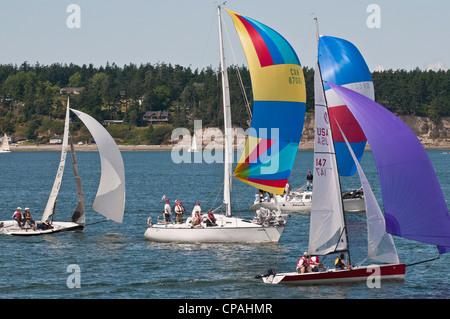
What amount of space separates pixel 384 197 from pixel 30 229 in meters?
22.0

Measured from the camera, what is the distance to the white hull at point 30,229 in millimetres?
40000

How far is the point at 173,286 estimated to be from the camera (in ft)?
96.3

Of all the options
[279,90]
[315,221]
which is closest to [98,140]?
[279,90]

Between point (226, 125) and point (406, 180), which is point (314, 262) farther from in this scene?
point (226, 125)

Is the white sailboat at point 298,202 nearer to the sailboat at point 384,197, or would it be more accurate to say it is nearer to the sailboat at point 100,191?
the sailboat at point 100,191

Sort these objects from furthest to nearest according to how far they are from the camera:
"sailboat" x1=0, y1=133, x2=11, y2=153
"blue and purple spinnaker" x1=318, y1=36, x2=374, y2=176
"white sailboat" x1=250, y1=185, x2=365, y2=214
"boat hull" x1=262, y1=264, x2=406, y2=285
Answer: "sailboat" x1=0, y1=133, x2=11, y2=153
"white sailboat" x1=250, y1=185, x2=365, y2=214
"blue and purple spinnaker" x1=318, y1=36, x2=374, y2=176
"boat hull" x1=262, y1=264, x2=406, y2=285

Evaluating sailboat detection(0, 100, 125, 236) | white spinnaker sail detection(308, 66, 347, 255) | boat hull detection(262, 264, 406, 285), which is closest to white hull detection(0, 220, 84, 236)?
sailboat detection(0, 100, 125, 236)

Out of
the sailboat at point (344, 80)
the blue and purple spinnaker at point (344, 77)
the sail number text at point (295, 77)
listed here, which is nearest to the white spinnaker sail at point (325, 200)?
the sail number text at point (295, 77)

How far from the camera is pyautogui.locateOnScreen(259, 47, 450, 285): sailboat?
1016 inches

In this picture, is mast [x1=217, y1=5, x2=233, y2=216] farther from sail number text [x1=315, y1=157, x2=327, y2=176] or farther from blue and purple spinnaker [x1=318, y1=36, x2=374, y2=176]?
blue and purple spinnaker [x1=318, y1=36, x2=374, y2=176]

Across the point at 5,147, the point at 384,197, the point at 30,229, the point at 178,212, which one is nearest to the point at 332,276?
the point at 384,197

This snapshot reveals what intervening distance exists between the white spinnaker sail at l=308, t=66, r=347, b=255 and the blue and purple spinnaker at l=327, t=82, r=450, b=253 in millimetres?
1616

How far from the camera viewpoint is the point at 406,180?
2581cm
